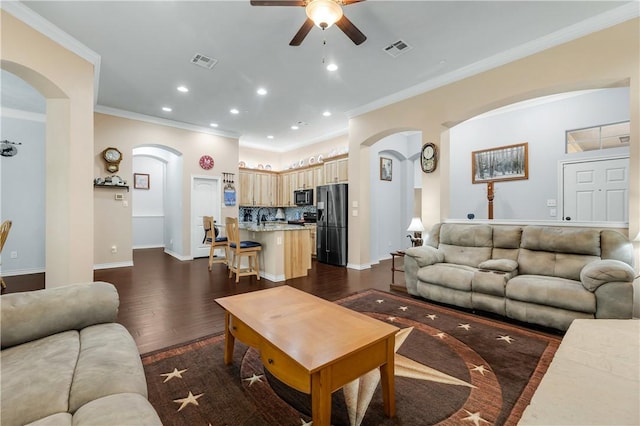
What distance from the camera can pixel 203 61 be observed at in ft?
12.6

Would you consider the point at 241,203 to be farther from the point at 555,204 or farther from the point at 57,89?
the point at 555,204

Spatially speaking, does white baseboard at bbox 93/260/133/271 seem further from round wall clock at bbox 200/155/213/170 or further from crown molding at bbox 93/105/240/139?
crown molding at bbox 93/105/240/139

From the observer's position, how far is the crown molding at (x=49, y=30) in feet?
8.99

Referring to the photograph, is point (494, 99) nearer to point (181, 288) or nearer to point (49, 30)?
point (181, 288)

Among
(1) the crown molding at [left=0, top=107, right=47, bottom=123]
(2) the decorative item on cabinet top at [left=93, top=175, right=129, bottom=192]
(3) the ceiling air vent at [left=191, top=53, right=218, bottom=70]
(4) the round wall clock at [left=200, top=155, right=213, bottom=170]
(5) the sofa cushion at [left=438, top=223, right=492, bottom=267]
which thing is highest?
(3) the ceiling air vent at [left=191, top=53, right=218, bottom=70]

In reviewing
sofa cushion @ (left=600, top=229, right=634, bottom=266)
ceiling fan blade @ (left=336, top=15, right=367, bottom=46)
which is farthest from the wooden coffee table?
sofa cushion @ (left=600, top=229, right=634, bottom=266)

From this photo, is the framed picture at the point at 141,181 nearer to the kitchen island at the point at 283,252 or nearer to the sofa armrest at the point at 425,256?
the kitchen island at the point at 283,252

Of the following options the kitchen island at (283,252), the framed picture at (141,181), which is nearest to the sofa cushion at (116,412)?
the kitchen island at (283,252)

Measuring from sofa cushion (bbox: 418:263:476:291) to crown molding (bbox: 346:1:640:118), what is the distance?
278 centimetres

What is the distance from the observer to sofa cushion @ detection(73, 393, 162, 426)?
3.05 ft

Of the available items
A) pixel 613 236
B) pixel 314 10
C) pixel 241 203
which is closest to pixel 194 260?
pixel 241 203

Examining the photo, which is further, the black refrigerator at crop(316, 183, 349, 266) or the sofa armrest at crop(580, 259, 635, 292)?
the black refrigerator at crop(316, 183, 349, 266)

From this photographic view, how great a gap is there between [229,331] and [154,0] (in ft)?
10.5

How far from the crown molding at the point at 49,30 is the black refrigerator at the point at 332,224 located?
4466 mm
